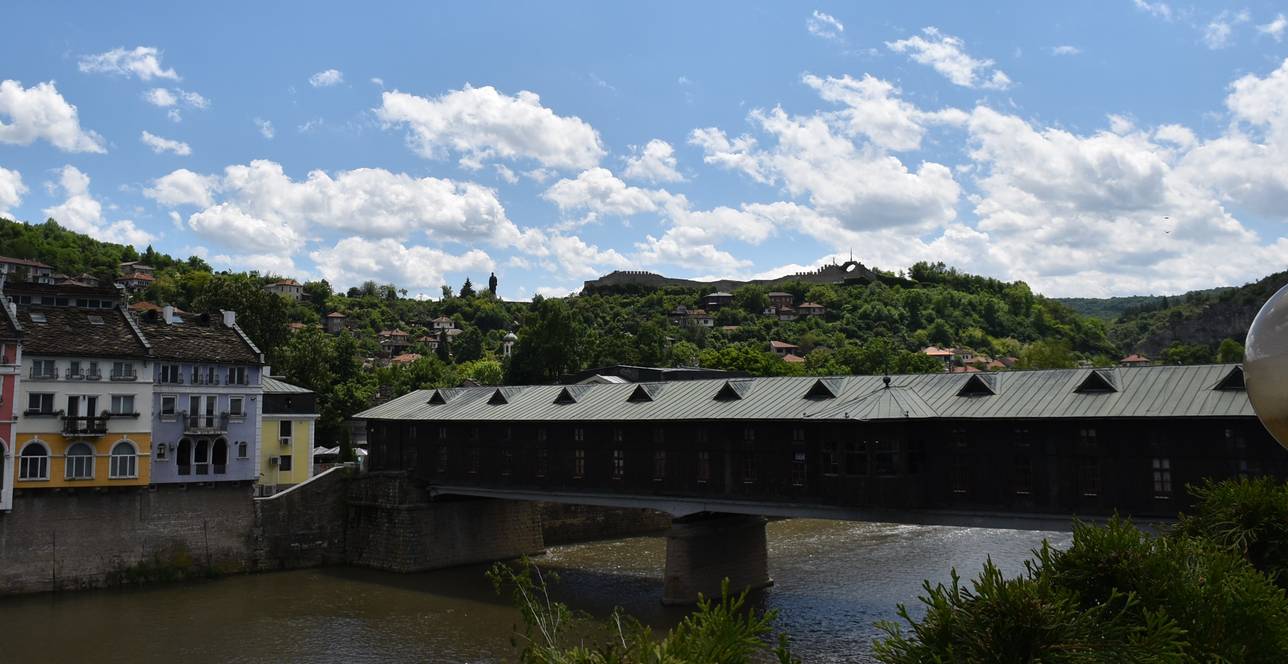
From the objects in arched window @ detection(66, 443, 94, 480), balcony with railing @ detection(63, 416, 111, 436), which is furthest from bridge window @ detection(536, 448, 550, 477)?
arched window @ detection(66, 443, 94, 480)

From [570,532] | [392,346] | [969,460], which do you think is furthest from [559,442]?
[392,346]

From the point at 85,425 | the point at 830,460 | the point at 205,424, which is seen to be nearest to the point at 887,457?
the point at 830,460

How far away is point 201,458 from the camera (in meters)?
46.8

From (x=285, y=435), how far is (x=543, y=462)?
1702 cm

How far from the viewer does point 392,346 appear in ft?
454

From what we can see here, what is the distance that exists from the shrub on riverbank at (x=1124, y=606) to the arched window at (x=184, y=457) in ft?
133

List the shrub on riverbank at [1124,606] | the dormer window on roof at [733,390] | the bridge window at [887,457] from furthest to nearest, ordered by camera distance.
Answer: the dormer window on roof at [733,390]
the bridge window at [887,457]
the shrub on riverbank at [1124,606]

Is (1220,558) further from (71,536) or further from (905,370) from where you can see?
(905,370)

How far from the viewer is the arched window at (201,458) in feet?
152

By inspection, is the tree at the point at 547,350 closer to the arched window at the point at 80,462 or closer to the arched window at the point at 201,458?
the arched window at the point at 201,458

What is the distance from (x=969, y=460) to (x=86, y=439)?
118 feet

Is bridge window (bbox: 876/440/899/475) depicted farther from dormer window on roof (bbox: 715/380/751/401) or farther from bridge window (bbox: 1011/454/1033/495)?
dormer window on roof (bbox: 715/380/751/401)

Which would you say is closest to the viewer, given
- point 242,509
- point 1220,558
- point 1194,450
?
point 1220,558

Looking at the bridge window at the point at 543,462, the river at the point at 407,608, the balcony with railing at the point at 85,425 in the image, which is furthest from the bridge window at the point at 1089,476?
the balcony with railing at the point at 85,425
